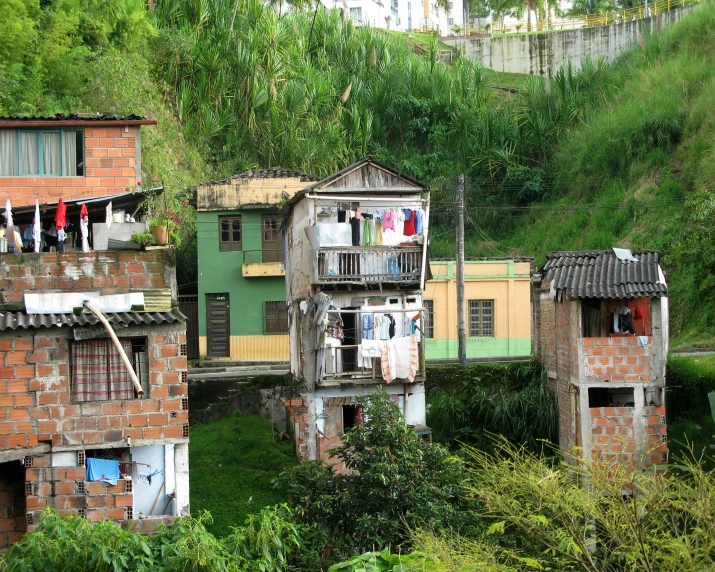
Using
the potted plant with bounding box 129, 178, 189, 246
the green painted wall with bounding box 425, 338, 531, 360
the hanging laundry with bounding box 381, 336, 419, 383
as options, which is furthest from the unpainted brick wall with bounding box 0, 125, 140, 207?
the green painted wall with bounding box 425, 338, 531, 360

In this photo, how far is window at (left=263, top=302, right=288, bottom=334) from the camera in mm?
28500

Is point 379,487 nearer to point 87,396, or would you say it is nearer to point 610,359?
point 87,396

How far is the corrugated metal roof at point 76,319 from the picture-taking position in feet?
42.7

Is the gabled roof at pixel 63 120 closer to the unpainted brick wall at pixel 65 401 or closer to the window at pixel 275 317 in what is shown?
the unpainted brick wall at pixel 65 401

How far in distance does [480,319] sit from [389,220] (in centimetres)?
840

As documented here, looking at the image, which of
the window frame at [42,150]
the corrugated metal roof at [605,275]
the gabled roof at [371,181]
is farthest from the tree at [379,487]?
the window frame at [42,150]

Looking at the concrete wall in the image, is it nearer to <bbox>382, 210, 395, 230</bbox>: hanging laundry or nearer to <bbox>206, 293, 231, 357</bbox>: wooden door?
<bbox>206, 293, 231, 357</bbox>: wooden door

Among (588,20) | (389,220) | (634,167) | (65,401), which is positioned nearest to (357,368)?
(389,220)

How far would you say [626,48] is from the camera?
4553cm

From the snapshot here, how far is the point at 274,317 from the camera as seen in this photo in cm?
2861

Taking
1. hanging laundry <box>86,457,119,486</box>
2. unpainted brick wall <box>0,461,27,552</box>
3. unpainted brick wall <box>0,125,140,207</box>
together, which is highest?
unpainted brick wall <box>0,125,140,207</box>

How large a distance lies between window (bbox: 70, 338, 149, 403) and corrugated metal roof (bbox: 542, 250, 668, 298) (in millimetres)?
10151

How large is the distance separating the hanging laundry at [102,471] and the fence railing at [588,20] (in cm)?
4096

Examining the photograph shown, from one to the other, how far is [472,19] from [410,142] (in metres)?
29.8
